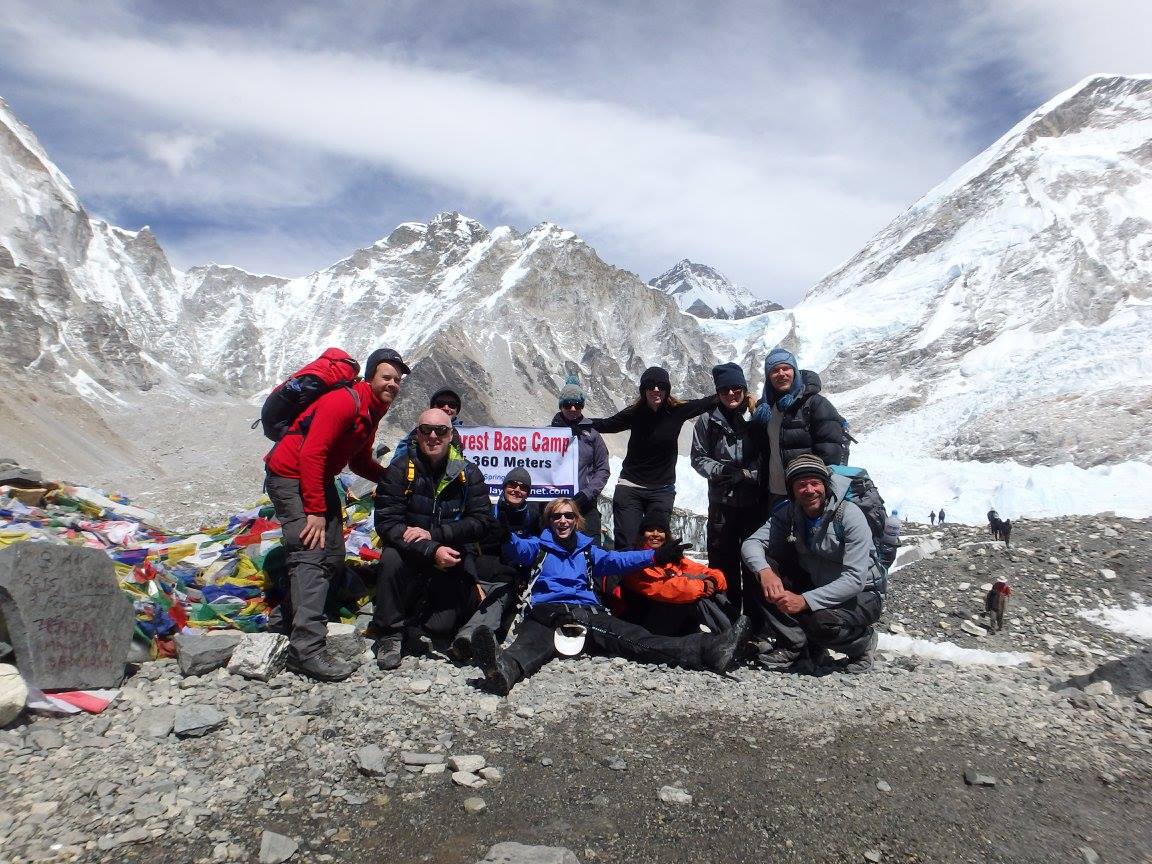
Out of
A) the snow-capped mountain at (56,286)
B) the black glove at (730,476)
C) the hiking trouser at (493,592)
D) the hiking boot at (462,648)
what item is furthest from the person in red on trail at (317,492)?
the snow-capped mountain at (56,286)

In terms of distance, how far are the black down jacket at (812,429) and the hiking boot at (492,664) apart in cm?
249

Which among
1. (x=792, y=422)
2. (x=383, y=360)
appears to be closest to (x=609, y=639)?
(x=792, y=422)

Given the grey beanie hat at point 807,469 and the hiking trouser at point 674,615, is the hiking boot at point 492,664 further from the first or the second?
the grey beanie hat at point 807,469

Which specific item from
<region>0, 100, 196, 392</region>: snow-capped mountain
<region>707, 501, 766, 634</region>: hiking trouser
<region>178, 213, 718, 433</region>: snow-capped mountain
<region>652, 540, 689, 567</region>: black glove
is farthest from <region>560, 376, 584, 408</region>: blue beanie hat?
<region>0, 100, 196, 392</region>: snow-capped mountain

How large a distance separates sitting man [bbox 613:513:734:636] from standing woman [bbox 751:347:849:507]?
36.2 inches

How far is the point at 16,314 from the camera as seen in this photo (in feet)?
262

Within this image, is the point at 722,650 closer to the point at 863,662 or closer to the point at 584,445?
the point at 863,662

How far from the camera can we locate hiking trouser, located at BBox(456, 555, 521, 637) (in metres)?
5.20

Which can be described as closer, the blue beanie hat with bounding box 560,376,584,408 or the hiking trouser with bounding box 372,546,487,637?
the hiking trouser with bounding box 372,546,487,637

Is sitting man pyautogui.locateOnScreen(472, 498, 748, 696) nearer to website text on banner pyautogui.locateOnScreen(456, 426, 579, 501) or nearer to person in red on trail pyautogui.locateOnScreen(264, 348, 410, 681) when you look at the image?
person in red on trail pyautogui.locateOnScreen(264, 348, 410, 681)

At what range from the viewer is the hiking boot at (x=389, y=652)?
15.5ft

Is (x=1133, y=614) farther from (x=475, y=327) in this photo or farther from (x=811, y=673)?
(x=475, y=327)

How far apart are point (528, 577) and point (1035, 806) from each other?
3556 millimetres

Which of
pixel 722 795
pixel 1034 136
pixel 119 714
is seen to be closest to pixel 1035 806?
pixel 722 795
